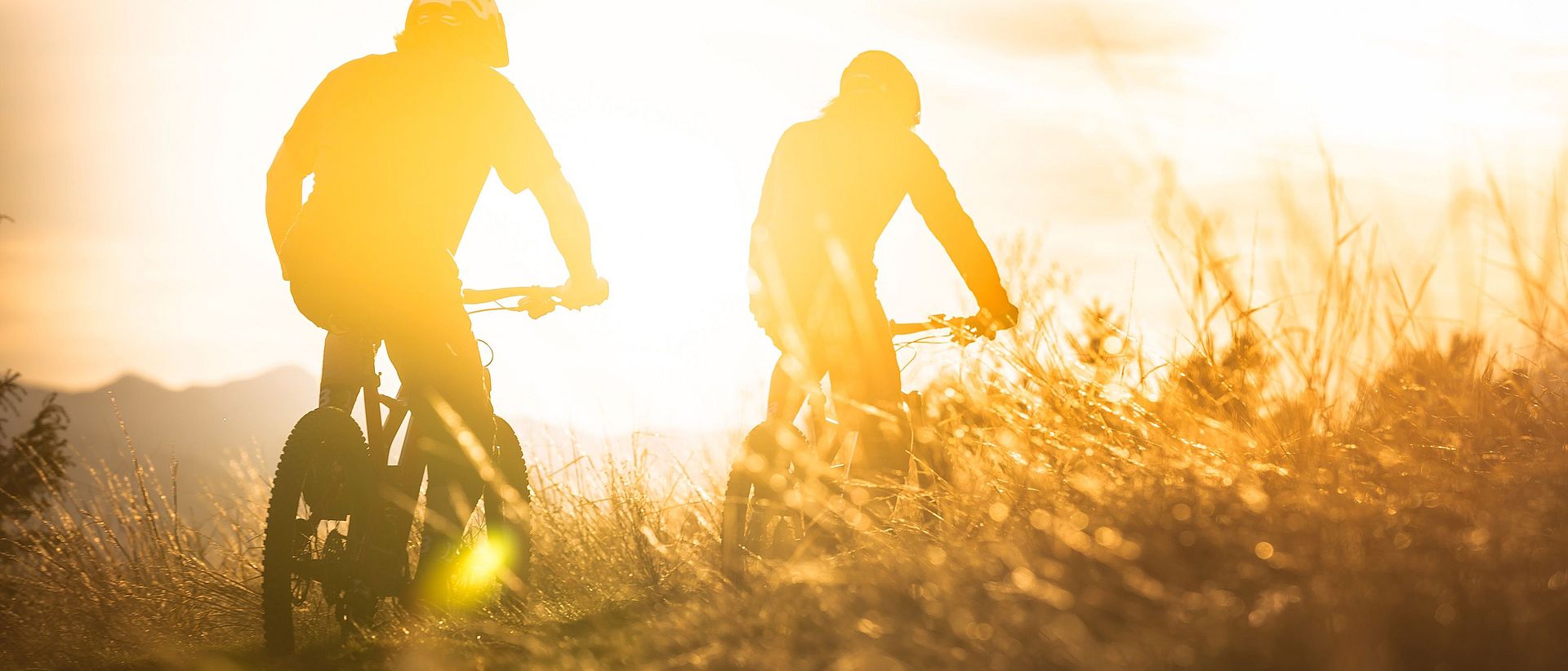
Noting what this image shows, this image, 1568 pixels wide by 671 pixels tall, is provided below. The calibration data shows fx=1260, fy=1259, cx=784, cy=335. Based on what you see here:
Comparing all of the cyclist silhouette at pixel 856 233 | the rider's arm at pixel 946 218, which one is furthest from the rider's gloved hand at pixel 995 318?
the rider's arm at pixel 946 218

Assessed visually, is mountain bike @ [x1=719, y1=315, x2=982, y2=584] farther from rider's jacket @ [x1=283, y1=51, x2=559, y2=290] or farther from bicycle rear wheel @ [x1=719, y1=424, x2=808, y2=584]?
rider's jacket @ [x1=283, y1=51, x2=559, y2=290]

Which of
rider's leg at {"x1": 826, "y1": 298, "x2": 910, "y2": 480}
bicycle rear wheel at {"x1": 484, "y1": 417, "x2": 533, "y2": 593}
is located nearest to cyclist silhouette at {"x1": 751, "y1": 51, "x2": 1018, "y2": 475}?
rider's leg at {"x1": 826, "y1": 298, "x2": 910, "y2": 480}

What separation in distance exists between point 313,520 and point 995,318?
2.32 m

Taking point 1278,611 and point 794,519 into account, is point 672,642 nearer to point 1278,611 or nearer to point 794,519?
point 794,519

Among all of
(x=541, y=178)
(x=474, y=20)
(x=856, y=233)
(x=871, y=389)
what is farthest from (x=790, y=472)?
(x=474, y=20)

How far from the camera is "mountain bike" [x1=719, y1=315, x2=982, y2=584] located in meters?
4.27

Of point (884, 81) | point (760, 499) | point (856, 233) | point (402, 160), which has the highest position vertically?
point (884, 81)

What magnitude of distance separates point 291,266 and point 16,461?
13.5 metres

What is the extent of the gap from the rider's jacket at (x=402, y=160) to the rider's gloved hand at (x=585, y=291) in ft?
1.12

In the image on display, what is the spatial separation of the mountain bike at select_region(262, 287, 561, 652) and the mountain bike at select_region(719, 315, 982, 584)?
0.87 metres

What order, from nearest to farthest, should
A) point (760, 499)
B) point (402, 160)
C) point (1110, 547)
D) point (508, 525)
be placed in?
point (1110, 547) < point (402, 160) < point (508, 525) < point (760, 499)

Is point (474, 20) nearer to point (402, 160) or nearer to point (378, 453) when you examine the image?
point (402, 160)

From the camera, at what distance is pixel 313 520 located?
3.94 m

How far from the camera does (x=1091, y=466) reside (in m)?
3.55
